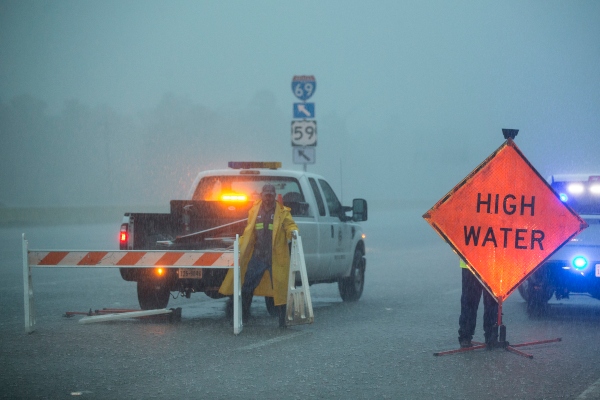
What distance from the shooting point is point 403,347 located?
962 cm

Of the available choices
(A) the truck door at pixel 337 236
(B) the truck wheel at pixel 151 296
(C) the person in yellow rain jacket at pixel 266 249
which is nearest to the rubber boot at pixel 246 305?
(C) the person in yellow rain jacket at pixel 266 249

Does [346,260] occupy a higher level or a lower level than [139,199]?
higher

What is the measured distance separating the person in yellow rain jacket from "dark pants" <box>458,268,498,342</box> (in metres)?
2.40

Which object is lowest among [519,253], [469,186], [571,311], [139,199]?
[139,199]

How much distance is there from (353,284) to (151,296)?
3765 millimetres

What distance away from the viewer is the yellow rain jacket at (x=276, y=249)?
440 inches

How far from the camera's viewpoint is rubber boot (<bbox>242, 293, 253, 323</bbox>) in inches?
450

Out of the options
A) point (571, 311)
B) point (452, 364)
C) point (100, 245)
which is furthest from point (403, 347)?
point (100, 245)

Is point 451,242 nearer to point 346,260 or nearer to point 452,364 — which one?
point 452,364

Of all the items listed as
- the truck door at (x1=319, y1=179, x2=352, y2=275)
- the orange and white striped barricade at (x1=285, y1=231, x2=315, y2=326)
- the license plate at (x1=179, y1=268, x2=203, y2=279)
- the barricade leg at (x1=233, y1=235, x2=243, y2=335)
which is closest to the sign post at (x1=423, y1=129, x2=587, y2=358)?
the orange and white striped barricade at (x1=285, y1=231, x2=315, y2=326)

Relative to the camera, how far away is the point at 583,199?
13.1 meters

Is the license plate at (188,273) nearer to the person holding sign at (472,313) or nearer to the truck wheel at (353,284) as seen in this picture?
the person holding sign at (472,313)

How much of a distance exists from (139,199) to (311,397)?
10474 cm

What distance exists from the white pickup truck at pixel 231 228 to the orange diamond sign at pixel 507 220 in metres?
2.71
